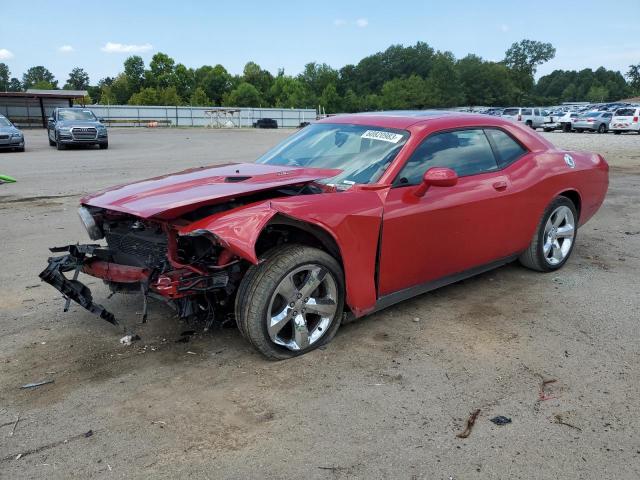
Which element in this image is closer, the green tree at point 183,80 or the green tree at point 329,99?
the green tree at point 183,80

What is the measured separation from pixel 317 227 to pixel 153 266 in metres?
1.08

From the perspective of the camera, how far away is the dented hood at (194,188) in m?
3.29

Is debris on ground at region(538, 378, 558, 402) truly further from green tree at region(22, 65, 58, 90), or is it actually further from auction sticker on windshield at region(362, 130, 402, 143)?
green tree at region(22, 65, 58, 90)

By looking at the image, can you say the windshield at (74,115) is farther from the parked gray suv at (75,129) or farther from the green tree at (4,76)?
the green tree at (4,76)

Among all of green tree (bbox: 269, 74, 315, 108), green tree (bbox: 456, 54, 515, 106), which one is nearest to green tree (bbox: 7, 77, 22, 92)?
green tree (bbox: 269, 74, 315, 108)

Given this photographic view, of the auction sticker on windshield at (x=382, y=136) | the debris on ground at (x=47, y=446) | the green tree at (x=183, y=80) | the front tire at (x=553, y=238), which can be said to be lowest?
the debris on ground at (x=47, y=446)

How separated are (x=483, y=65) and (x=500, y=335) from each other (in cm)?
12861

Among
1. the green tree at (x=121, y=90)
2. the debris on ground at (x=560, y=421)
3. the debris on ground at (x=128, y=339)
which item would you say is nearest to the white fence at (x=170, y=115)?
the green tree at (x=121, y=90)

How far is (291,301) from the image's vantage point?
344cm

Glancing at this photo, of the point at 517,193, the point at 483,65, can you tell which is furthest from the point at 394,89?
the point at 517,193

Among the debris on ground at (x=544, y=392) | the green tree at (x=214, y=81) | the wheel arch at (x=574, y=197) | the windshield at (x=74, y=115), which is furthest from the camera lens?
the green tree at (x=214, y=81)

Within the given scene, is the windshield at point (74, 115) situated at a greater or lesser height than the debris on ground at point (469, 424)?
greater

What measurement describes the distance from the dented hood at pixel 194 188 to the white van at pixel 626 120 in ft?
105

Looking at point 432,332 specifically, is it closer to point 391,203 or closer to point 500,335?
point 500,335
